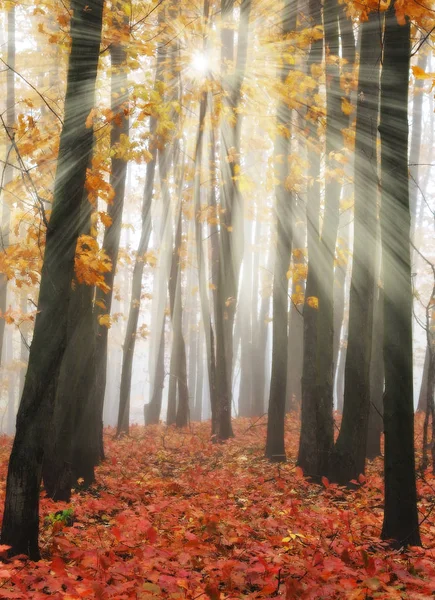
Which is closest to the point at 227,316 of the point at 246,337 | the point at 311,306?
the point at 311,306

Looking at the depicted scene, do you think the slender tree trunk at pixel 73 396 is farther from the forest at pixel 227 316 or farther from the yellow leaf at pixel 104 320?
the yellow leaf at pixel 104 320

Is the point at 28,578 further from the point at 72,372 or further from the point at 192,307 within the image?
the point at 192,307

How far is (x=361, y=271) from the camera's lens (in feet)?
25.5

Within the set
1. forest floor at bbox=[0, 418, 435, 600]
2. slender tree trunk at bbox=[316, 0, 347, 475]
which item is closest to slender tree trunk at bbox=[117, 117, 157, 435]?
forest floor at bbox=[0, 418, 435, 600]

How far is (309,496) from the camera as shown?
25.0ft

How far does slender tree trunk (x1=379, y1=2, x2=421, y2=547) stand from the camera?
482 cm

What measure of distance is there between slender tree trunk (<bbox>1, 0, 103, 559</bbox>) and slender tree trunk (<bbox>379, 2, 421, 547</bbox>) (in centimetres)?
310

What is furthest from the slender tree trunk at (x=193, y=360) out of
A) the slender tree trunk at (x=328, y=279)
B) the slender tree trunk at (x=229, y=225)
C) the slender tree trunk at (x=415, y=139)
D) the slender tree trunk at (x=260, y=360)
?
the slender tree trunk at (x=328, y=279)

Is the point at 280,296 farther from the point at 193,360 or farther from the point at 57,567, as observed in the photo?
the point at 193,360

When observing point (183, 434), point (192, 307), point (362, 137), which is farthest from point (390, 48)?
point (192, 307)

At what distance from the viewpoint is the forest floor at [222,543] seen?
394 cm

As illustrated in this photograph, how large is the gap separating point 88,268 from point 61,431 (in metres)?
2.57

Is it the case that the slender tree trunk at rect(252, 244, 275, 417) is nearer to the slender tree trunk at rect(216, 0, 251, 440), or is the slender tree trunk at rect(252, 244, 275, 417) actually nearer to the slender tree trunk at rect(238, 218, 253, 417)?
the slender tree trunk at rect(238, 218, 253, 417)

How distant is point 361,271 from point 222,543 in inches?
179
